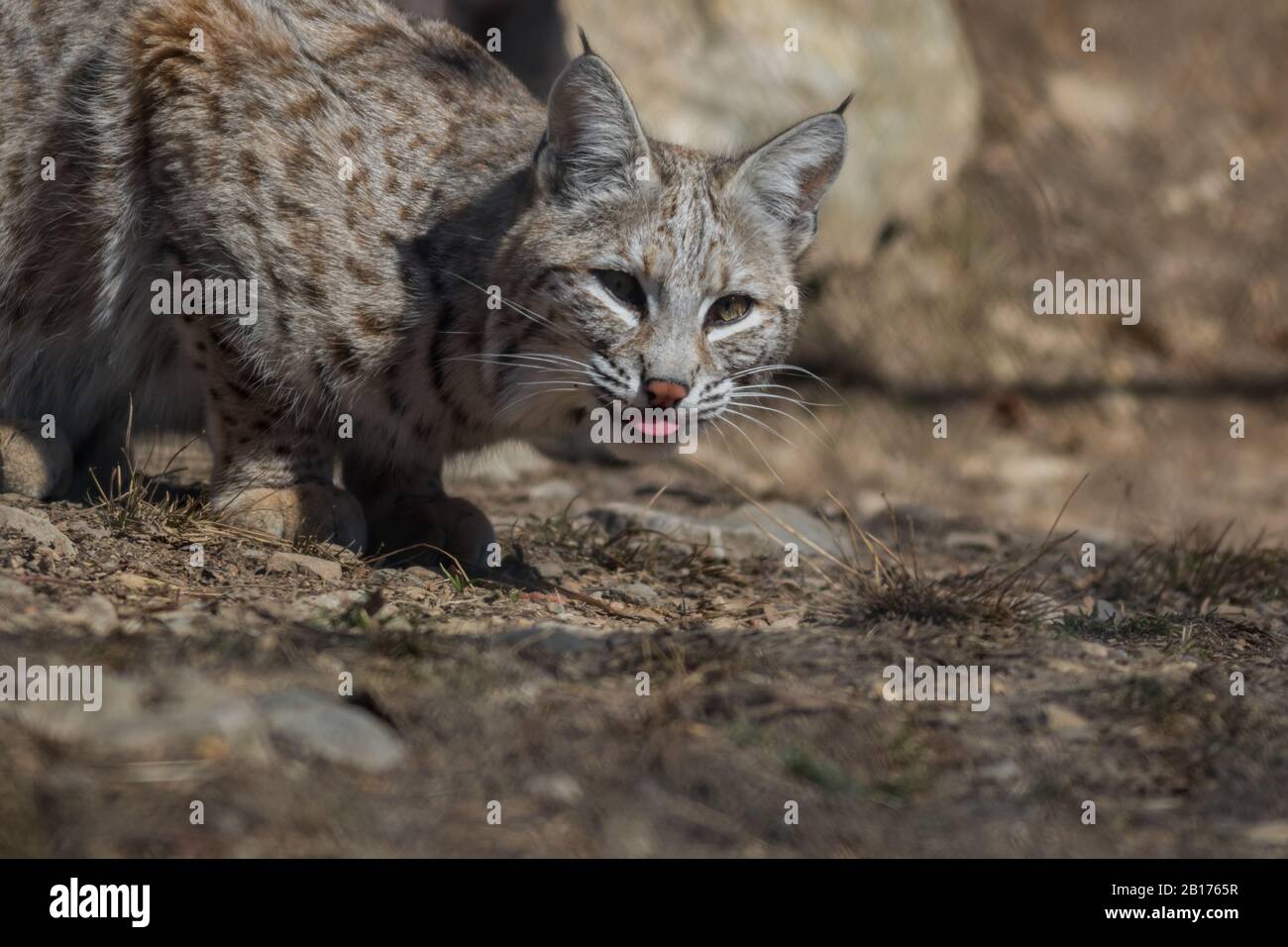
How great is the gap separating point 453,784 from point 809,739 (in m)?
0.86

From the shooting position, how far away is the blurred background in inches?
318

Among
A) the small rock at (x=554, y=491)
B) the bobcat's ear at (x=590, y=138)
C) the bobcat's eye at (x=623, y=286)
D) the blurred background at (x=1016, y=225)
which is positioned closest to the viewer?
the bobcat's ear at (x=590, y=138)

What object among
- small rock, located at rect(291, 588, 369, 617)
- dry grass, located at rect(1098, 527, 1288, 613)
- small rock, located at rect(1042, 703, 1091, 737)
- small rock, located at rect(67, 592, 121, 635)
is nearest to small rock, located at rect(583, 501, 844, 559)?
dry grass, located at rect(1098, 527, 1288, 613)

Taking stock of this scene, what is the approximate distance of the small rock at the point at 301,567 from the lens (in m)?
4.58

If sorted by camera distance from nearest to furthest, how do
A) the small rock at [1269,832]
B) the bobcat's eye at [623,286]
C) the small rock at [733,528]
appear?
1. the small rock at [1269,832]
2. the bobcat's eye at [623,286]
3. the small rock at [733,528]

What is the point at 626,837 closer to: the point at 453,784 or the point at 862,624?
the point at 453,784

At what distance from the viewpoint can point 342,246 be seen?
4988mm

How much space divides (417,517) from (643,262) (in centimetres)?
150

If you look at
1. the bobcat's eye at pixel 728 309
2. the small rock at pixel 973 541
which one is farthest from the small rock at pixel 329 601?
the small rock at pixel 973 541

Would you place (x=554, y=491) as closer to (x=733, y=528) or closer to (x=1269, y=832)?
(x=733, y=528)

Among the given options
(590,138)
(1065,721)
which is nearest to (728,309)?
(590,138)

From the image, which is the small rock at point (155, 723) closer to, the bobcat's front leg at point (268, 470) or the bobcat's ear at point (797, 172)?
the bobcat's front leg at point (268, 470)

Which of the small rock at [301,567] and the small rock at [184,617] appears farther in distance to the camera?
the small rock at [301,567]

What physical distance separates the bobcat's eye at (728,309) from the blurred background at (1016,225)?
7.96 ft
